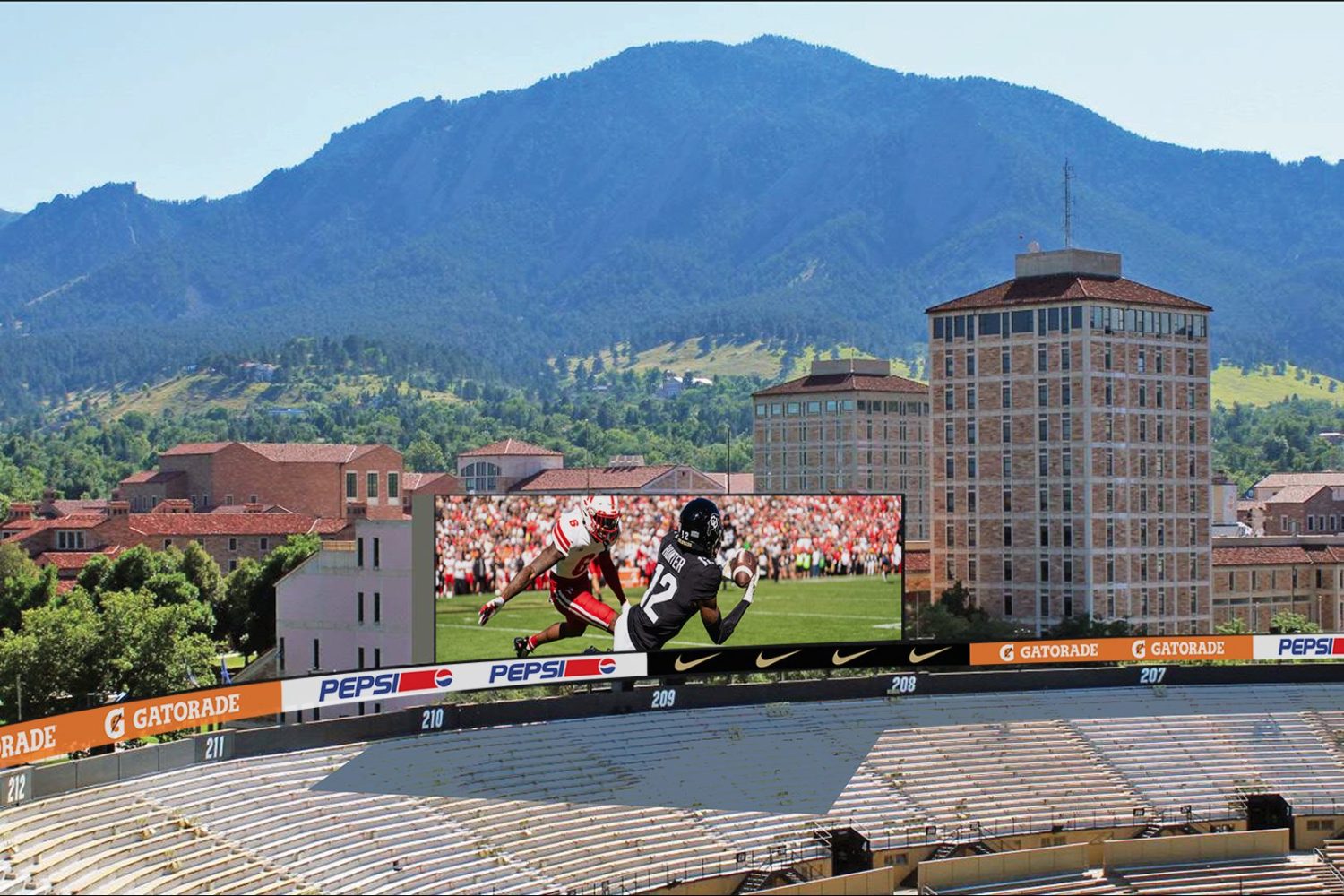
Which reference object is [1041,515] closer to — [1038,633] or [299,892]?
[1038,633]

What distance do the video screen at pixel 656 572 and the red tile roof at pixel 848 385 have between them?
103 metres

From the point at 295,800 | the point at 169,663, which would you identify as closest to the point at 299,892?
the point at 295,800

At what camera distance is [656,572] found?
208 ft

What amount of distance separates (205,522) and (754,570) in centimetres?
12176

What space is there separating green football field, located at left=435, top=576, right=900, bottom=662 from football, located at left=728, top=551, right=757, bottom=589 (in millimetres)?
390

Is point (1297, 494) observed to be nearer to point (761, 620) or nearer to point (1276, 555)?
point (1276, 555)

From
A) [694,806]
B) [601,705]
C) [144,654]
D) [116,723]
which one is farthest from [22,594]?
[116,723]

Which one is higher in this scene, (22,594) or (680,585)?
(680,585)

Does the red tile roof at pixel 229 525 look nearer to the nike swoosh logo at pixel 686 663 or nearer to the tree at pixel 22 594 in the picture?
the tree at pixel 22 594

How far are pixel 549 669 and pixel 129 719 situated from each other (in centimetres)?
1390

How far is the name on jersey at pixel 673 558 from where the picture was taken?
208ft

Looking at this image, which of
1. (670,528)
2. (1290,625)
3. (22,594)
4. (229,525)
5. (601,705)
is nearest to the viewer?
(670,528)

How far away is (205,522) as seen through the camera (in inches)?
7072

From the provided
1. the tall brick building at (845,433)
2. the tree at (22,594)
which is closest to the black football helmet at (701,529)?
the tree at (22,594)
